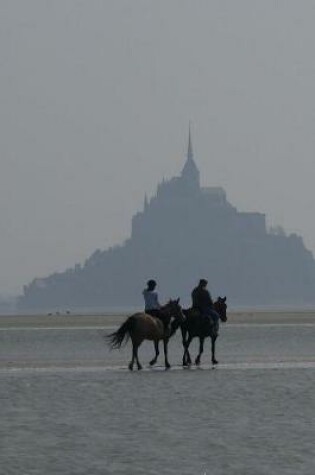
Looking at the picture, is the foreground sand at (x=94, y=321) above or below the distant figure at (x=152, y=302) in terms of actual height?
above

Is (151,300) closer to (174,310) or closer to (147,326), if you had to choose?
(174,310)

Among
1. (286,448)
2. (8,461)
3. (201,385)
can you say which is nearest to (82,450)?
(8,461)

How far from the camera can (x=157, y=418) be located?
20.8 metres

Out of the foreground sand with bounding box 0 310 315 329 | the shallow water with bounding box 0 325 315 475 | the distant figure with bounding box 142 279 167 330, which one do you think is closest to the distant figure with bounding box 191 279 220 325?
the distant figure with bounding box 142 279 167 330

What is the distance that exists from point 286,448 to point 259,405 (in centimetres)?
552

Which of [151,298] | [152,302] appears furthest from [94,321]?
[151,298]

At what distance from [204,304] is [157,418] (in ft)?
38.1

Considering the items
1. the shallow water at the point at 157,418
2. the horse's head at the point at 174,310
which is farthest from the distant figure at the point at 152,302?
the shallow water at the point at 157,418

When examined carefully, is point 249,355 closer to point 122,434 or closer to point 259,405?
point 259,405

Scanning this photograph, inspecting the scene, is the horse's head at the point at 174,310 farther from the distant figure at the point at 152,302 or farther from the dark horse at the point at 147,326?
the distant figure at the point at 152,302

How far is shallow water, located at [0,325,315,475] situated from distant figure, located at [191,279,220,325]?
1194 millimetres

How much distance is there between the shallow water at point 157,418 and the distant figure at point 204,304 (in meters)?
1.19

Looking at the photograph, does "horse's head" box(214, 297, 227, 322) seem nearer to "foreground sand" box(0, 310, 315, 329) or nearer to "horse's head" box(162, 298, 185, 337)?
"horse's head" box(162, 298, 185, 337)

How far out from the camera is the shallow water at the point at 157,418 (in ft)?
52.4
